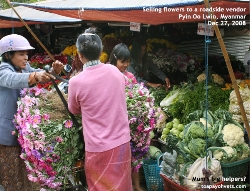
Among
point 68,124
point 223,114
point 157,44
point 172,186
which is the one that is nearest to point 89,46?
point 68,124

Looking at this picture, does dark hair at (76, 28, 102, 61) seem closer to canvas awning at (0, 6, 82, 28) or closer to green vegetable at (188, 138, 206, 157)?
green vegetable at (188, 138, 206, 157)

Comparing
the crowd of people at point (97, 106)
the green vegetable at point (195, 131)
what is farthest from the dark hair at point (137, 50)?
the crowd of people at point (97, 106)

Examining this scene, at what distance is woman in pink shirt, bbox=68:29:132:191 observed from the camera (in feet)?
8.87

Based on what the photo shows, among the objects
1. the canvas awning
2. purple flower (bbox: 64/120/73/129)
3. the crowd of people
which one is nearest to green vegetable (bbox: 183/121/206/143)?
the crowd of people

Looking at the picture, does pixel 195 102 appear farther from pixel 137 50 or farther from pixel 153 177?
pixel 137 50

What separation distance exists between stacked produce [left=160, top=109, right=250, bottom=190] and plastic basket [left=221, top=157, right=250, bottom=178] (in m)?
0.05

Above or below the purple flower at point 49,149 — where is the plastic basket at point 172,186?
below

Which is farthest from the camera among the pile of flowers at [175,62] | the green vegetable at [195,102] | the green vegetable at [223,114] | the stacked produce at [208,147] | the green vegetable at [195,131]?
the pile of flowers at [175,62]

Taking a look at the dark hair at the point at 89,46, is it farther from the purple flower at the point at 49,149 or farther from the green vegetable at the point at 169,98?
the green vegetable at the point at 169,98

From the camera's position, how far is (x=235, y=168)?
390cm

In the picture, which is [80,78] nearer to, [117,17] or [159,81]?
[117,17]

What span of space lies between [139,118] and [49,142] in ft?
2.94

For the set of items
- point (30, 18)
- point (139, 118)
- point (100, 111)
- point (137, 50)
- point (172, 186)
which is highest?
point (30, 18)

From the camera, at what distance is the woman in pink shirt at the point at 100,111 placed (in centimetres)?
271
